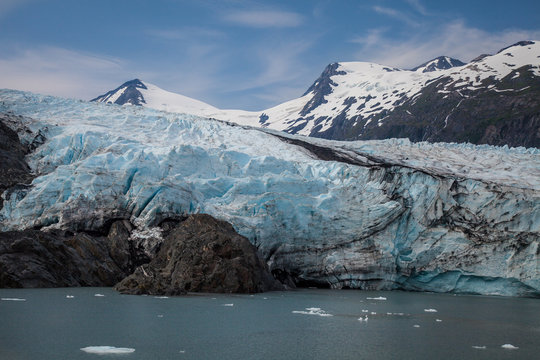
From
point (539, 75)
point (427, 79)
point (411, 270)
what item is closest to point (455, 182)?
point (411, 270)

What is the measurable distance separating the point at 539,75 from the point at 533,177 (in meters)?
56.8

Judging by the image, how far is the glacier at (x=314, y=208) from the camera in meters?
19.8

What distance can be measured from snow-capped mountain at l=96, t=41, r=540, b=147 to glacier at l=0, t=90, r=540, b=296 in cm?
4698

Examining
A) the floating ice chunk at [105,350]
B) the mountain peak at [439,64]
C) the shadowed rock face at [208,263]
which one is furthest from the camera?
the mountain peak at [439,64]

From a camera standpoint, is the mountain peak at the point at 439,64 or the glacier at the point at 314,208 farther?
the mountain peak at the point at 439,64

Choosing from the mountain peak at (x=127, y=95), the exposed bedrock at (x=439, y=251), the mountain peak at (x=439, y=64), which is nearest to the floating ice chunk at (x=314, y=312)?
the exposed bedrock at (x=439, y=251)

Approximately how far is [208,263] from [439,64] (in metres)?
132

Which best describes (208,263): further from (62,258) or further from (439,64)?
(439,64)

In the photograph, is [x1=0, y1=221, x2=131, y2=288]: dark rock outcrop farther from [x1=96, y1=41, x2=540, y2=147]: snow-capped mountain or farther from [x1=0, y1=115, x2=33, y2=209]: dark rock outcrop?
[x1=96, y1=41, x2=540, y2=147]: snow-capped mountain

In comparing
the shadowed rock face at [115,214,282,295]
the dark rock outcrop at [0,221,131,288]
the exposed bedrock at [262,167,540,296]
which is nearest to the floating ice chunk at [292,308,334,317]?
the shadowed rock face at [115,214,282,295]

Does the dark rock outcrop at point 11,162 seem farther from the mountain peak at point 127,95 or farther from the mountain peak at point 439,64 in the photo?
the mountain peak at point 439,64

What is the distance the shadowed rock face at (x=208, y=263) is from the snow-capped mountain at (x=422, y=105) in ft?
180

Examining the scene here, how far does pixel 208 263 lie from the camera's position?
1753cm

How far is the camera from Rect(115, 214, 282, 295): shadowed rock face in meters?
17.4
